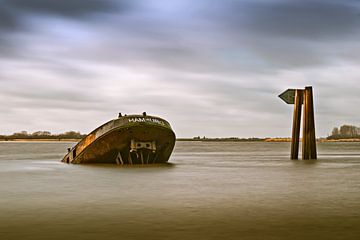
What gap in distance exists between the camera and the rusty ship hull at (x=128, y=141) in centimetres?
2469

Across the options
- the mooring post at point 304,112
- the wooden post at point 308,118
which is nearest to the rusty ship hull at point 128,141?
the mooring post at point 304,112

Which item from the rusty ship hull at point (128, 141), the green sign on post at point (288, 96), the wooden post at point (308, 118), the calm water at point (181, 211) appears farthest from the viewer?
the green sign on post at point (288, 96)

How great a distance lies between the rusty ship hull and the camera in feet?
81.0

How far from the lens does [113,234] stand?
689cm

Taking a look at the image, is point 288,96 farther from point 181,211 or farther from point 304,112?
point 181,211

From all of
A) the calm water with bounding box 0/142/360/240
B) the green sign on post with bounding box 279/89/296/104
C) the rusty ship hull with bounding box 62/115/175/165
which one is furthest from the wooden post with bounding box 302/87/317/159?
the calm water with bounding box 0/142/360/240

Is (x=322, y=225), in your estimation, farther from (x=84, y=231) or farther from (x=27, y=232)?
(x=27, y=232)

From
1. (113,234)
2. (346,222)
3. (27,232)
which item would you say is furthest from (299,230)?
(27,232)

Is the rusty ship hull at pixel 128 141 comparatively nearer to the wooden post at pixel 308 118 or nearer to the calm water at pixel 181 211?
the wooden post at pixel 308 118

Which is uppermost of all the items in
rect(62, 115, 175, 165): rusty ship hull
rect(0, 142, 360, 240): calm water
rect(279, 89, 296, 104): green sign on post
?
rect(279, 89, 296, 104): green sign on post

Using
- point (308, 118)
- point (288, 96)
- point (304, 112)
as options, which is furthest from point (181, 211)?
point (288, 96)

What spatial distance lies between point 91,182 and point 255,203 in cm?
750

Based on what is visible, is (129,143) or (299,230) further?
(129,143)

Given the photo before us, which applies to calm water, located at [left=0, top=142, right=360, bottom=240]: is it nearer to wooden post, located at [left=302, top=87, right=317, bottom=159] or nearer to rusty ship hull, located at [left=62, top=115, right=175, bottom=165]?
rusty ship hull, located at [left=62, top=115, right=175, bottom=165]
